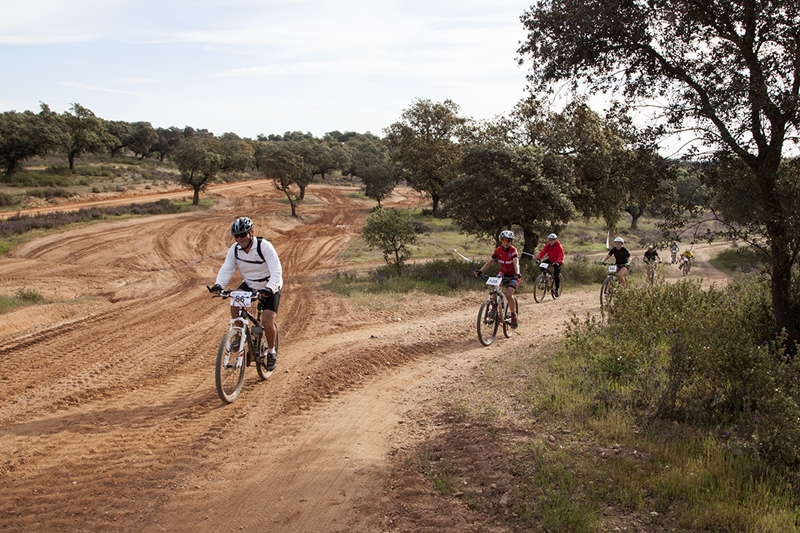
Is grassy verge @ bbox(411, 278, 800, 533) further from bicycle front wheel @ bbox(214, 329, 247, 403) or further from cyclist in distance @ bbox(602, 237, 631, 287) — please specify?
cyclist in distance @ bbox(602, 237, 631, 287)

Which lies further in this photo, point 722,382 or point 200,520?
point 722,382

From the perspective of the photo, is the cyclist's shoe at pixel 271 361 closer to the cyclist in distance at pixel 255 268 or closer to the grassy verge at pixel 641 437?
the cyclist in distance at pixel 255 268

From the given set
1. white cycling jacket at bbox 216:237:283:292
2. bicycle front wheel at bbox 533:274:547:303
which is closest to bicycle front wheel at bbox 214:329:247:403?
white cycling jacket at bbox 216:237:283:292

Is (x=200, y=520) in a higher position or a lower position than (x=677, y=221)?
lower

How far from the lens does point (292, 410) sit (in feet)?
22.6

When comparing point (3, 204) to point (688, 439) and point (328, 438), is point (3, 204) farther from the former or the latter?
point (688, 439)

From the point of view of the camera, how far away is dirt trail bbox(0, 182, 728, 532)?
184 inches

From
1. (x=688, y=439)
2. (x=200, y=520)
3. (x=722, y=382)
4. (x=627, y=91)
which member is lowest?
(x=200, y=520)

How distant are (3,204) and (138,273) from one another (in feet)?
66.9

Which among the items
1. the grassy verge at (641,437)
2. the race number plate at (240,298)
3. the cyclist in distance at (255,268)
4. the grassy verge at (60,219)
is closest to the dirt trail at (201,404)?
the grassy verge at (641,437)

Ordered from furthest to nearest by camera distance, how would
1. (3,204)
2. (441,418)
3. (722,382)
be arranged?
(3,204) → (441,418) → (722,382)

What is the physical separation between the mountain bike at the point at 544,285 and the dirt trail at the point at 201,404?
2.00 feet

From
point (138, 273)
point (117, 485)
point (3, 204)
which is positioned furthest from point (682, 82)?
point (3, 204)

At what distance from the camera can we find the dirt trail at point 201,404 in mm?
4672
